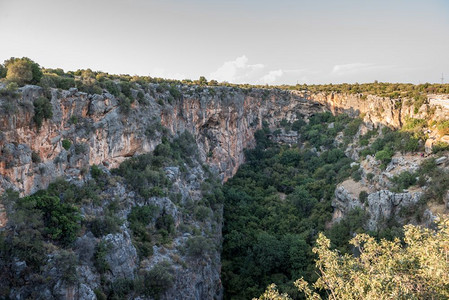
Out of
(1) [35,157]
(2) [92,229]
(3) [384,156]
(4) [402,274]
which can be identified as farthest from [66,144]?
(3) [384,156]

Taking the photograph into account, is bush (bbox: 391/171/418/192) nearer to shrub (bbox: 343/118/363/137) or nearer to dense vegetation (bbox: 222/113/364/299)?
dense vegetation (bbox: 222/113/364/299)

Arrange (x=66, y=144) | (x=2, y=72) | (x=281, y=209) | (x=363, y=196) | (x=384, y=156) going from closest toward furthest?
(x=2, y=72)
(x=66, y=144)
(x=363, y=196)
(x=384, y=156)
(x=281, y=209)

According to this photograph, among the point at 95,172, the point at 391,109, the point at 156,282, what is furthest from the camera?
the point at 391,109

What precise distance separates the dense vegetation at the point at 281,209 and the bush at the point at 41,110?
20619 millimetres

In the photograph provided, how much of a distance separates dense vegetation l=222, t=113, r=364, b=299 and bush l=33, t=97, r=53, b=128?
20.6 m

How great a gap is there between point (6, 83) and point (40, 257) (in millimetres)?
10234

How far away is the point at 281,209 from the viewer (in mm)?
39344

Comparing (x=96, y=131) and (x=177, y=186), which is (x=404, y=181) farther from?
(x=96, y=131)

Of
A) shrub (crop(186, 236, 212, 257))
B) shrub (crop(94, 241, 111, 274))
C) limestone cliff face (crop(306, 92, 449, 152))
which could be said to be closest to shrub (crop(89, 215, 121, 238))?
shrub (crop(94, 241, 111, 274))

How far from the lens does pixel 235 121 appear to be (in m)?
50.7

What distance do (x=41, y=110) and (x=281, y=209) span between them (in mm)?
30476

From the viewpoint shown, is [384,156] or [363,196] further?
[384,156]

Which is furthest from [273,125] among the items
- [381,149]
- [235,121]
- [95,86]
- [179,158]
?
[95,86]

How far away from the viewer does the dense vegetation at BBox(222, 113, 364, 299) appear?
28.6m
